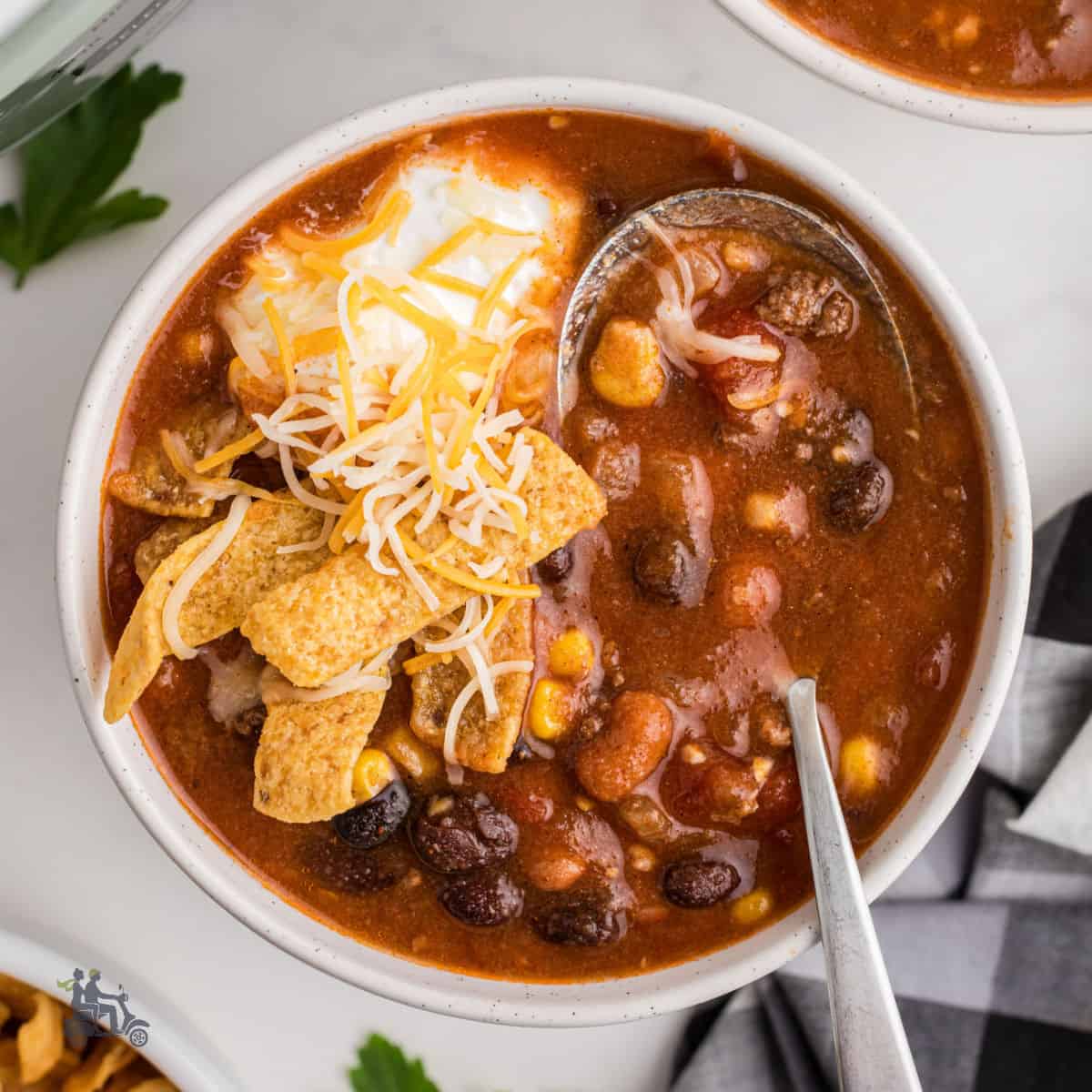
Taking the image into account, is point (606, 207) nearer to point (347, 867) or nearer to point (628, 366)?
point (628, 366)

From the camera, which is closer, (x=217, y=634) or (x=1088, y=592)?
(x=217, y=634)

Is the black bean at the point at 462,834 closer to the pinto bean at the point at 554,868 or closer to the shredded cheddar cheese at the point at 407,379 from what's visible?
the pinto bean at the point at 554,868

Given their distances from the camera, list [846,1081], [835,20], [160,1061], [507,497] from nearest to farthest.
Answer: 1. [507,497]
2. [846,1081]
3. [835,20]
4. [160,1061]

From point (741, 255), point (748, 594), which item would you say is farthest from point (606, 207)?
point (748, 594)

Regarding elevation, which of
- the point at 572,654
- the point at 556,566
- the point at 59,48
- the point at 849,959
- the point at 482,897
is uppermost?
the point at 59,48

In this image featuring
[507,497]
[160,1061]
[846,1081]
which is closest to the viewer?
[507,497]

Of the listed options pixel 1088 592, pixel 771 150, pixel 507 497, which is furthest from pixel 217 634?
pixel 1088 592

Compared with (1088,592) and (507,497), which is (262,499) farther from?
(1088,592)
